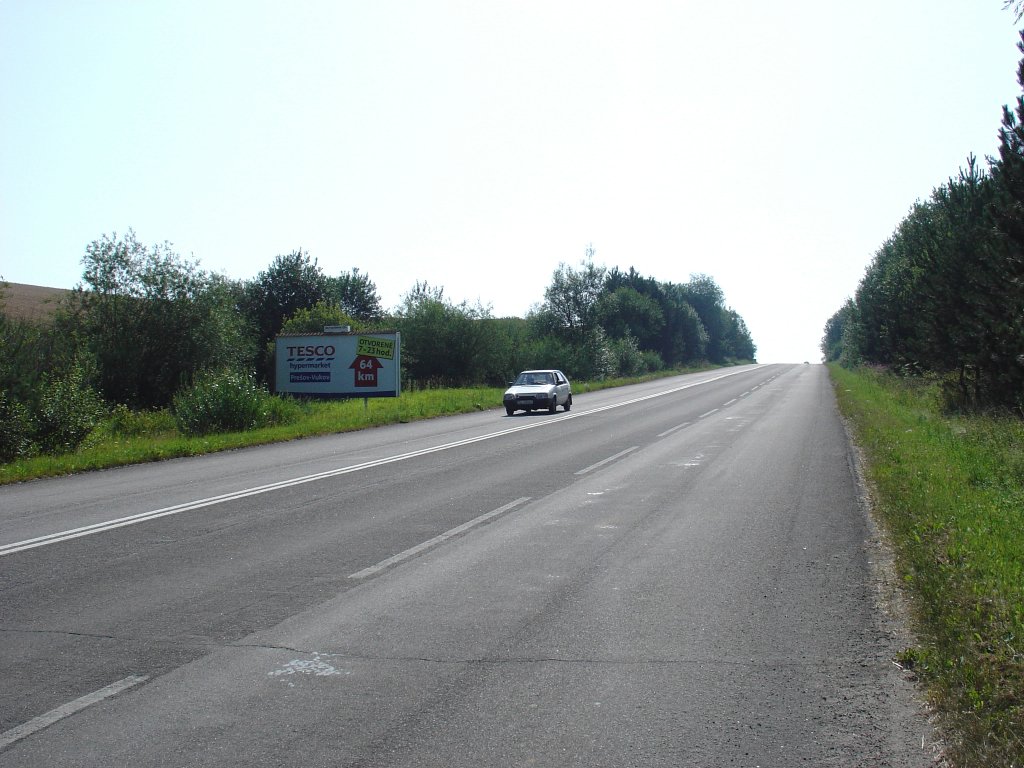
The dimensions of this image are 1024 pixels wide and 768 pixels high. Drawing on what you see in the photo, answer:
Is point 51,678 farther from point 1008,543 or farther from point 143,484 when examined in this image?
point 143,484

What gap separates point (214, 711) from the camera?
4242 mm

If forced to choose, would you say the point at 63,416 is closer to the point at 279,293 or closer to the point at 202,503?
the point at 202,503

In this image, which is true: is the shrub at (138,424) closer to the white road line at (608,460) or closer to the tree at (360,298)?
the white road line at (608,460)

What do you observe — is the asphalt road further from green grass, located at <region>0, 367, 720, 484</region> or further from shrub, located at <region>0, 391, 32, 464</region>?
shrub, located at <region>0, 391, 32, 464</region>

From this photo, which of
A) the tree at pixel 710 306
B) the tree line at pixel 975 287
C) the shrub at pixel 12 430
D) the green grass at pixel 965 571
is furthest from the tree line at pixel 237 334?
the tree at pixel 710 306

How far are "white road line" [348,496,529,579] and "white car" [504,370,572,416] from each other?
62.1 feet

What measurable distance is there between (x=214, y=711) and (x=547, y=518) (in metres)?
5.85

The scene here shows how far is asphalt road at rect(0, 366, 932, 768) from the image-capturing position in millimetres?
3941

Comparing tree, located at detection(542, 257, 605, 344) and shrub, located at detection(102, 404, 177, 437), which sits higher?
tree, located at detection(542, 257, 605, 344)

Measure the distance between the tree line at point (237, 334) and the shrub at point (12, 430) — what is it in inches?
0.8

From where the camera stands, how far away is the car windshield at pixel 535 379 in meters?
31.1

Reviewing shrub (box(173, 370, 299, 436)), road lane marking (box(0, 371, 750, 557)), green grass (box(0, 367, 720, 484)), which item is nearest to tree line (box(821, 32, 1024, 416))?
road lane marking (box(0, 371, 750, 557))

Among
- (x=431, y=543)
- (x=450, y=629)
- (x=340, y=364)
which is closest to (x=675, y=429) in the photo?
(x=340, y=364)

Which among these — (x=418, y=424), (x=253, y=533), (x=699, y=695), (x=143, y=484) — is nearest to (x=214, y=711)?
(x=699, y=695)
